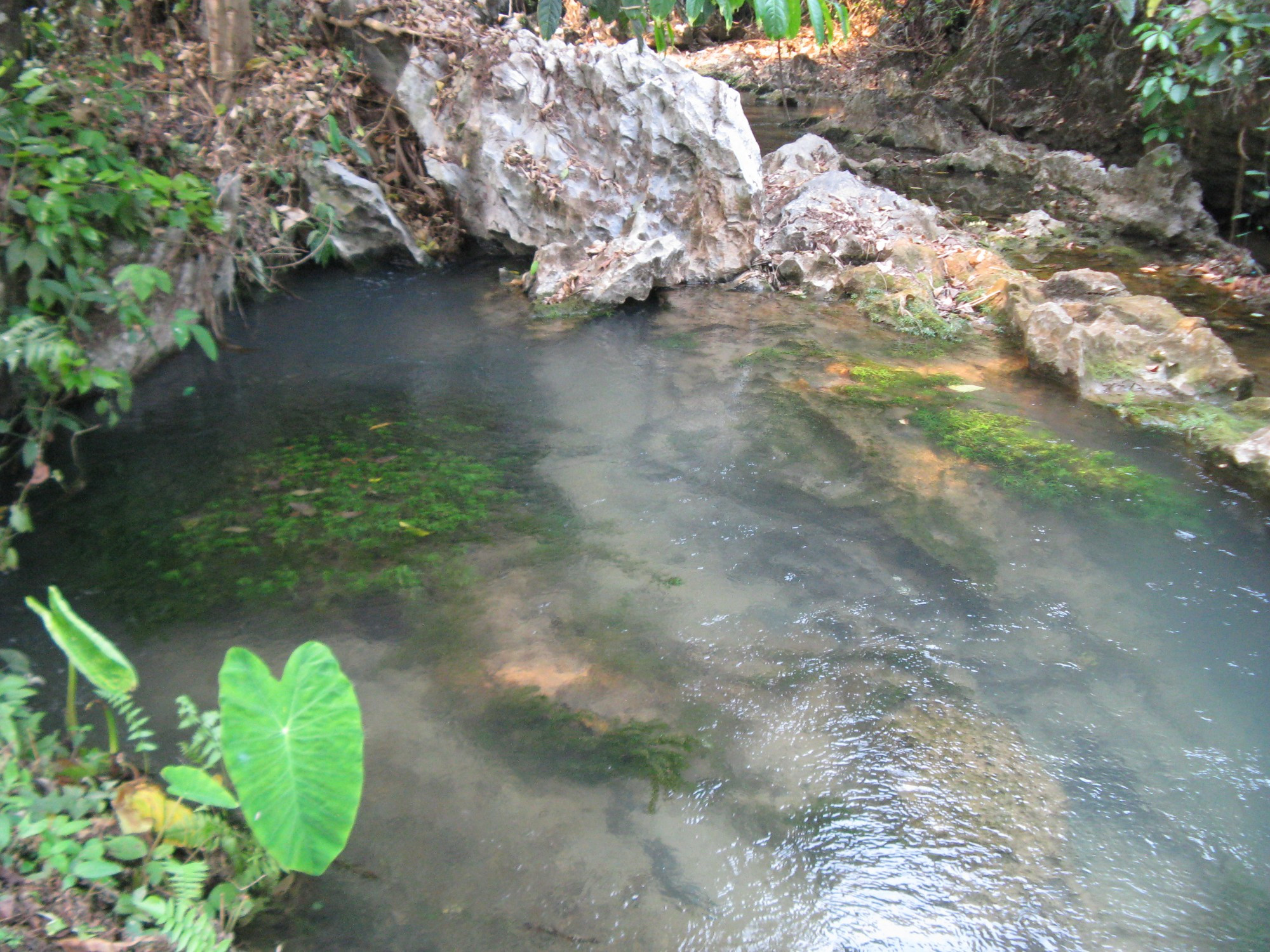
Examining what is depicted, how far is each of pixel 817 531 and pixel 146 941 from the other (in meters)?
2.79

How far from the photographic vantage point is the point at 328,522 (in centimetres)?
366

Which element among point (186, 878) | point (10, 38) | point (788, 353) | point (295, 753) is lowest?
point (186, 878)

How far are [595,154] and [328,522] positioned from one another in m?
5.19

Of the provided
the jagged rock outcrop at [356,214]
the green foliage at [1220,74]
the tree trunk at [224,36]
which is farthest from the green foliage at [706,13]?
the jagged rock outcrop at [356,214]

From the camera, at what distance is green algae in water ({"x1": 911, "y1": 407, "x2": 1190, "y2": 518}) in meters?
3.94

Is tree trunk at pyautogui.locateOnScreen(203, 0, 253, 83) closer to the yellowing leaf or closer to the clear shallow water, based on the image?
the clear shallow water

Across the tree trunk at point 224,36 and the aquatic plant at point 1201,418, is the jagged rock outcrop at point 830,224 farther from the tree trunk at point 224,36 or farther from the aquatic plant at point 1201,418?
the tree trunk at point 224,36

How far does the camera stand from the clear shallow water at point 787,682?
2104 millimetres

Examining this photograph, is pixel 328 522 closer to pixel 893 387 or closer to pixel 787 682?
pixel 787 682

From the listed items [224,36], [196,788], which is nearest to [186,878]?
[196,788]

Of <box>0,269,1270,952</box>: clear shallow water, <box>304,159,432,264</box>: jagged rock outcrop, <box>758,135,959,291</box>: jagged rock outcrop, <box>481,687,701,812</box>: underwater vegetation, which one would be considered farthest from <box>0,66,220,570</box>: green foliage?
<box>758,135,959,291</box>: jagged rock outcrop

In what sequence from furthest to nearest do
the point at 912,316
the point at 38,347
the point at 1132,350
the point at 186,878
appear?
1. the point at 912,316
2. the point at 1132,350
3. the point at 38,347
4. the point at 186,878

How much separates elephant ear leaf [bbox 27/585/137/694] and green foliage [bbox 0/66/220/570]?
55.5 inches

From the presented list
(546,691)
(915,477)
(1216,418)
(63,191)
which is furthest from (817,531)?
(63,191)
